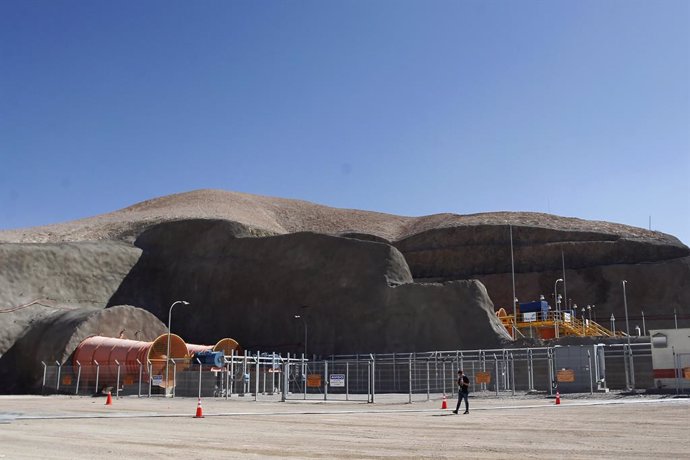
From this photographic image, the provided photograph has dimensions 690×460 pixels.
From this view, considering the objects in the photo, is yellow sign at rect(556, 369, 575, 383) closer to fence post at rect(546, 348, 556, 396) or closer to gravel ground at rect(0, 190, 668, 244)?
fence post at rect(546, 348, 556, 396)

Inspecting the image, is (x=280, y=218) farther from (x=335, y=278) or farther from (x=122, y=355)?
(x=122, y=355)

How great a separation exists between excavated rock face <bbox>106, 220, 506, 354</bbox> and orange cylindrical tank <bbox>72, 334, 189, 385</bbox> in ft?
50.9

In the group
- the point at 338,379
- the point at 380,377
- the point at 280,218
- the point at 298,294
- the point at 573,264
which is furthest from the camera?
the point at 280,218

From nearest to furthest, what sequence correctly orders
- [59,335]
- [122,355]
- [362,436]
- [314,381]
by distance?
1. [362,436]
2. [314,381]
3. [122,355]
4. [59,335]

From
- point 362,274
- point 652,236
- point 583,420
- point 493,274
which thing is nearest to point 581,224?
point 652,236

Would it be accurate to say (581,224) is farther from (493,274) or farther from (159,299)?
(159,299)

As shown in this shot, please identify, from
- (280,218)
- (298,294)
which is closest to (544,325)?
(298,294)

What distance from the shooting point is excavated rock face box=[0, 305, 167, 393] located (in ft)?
181

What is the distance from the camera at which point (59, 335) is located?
56469 mm

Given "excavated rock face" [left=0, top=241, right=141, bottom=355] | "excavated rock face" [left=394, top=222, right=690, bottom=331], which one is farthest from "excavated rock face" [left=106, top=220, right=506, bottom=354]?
"excavated rock face" [left=394, top=222, right=690, bottom=331]

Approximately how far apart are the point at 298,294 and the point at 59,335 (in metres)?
23.0

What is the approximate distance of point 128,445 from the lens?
46.0 feet

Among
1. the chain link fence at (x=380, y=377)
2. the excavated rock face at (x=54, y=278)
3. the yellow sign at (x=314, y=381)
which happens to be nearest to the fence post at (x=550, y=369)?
the chain link fence at (x=380, y=377)

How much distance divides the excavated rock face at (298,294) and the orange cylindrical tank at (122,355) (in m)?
15.5
